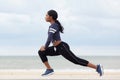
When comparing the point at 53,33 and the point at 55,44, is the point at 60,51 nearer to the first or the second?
the point at 55,44

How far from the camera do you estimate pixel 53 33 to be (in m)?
14.1

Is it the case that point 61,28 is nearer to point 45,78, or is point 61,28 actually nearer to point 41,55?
point 41,55

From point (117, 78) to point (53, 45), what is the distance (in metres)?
2.18

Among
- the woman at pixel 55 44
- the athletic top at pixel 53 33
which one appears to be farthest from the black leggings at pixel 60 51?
the athletic top at pixel 53 33

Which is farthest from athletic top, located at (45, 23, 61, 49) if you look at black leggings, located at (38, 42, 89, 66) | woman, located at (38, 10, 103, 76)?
black leggings, located at (38, 42, 89, 66)

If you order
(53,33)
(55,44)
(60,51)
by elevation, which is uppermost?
(53,33)

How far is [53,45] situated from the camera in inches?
567

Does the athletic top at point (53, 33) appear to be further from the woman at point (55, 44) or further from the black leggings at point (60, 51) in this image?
the black leggings at point (60, 51)

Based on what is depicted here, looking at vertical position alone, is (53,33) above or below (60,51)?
above

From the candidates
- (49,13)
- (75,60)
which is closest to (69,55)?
(75,60)

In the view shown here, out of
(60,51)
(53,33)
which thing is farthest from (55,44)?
(53,33)

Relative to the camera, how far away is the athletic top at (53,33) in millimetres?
14008

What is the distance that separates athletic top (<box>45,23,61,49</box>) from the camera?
14008 mm

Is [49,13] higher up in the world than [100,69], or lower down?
higher up
